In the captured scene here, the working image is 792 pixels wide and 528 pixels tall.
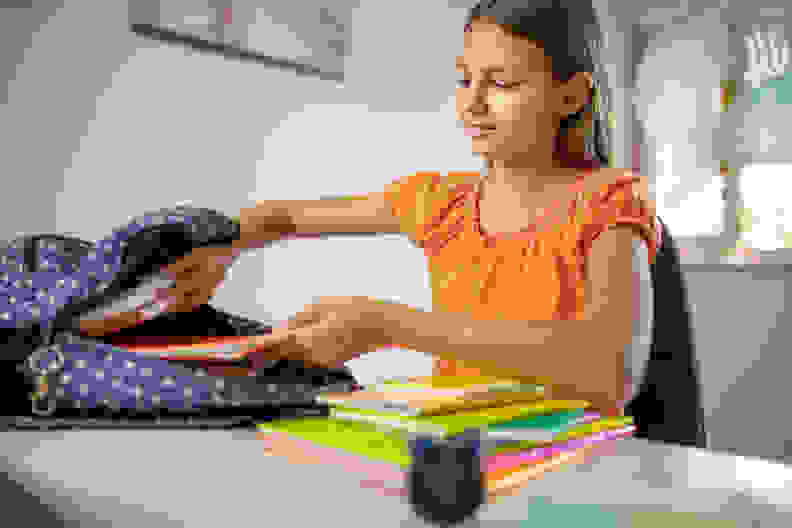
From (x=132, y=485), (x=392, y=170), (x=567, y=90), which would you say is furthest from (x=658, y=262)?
(x=392, y=170)

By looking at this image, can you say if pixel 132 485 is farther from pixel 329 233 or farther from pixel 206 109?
pixel 206 109

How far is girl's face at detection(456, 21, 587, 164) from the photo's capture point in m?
0.88

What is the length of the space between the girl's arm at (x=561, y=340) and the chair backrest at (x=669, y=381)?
0.57 feet

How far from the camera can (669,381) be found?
0.98 m

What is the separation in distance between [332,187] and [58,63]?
770 millimetres

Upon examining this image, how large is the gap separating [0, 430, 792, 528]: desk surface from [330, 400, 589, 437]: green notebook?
0.06m

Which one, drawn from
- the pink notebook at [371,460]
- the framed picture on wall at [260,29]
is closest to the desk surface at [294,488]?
the pink notebook at [371,460]

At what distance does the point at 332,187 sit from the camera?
1.88 metres

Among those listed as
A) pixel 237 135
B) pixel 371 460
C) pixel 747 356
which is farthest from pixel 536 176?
pixel 747 356

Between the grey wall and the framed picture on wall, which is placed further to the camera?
the grey wall

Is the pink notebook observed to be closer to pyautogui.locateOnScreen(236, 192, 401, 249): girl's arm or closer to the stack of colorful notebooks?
the stack of colorful notebooks

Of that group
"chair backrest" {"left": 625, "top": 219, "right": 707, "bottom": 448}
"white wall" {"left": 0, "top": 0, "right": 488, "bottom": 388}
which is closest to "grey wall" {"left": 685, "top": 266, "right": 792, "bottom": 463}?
"white wall" {"left": 0, "top": 0, "right": 488, "bottom": 388}

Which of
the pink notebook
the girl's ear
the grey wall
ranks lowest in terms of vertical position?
the grey wall

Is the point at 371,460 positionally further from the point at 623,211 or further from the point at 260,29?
the point at 260,29
